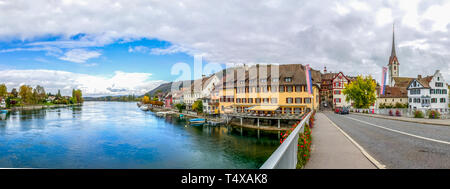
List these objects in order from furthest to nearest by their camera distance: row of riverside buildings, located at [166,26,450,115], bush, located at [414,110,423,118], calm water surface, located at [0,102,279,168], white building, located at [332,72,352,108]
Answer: white building, located at [332,72,352,108] < row of riverside buildings, located at [166,26,450,115] < bush, located at [414,110,423,118] < calm water surface, located at [0,102,279,168]

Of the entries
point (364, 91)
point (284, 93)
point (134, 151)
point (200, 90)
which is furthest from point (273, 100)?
point (200, 90)

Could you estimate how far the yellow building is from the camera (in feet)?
155

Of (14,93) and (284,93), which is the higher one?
(14,93)

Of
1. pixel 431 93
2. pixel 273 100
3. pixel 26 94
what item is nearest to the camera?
pixel 273 100

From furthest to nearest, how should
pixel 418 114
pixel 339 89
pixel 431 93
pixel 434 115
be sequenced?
pixel 339 89 → pixel 431 93 → pixel 418 114 → pixel 434 115

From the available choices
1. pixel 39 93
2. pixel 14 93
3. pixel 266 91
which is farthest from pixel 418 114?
pixel 14 93

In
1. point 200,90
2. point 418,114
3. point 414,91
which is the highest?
point 200,90

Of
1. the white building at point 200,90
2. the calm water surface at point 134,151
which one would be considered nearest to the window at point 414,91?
the calm water surface at point 134,151

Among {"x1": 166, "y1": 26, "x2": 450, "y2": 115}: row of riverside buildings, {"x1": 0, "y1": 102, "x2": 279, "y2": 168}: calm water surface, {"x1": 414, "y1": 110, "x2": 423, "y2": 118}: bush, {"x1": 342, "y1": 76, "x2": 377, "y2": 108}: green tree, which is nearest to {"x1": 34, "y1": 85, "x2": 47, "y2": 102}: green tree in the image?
{"x1": 166, "y1": 26, "x2": 450, "y2": 115}: row of riverside buildings

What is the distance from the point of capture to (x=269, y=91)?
50.1 metres

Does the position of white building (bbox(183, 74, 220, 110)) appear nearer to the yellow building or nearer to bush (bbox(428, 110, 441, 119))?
the yellow building

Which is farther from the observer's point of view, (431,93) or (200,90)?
(200,90)

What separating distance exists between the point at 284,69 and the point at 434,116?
30.3 meters

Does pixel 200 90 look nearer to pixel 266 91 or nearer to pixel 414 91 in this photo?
pixel 266 91
